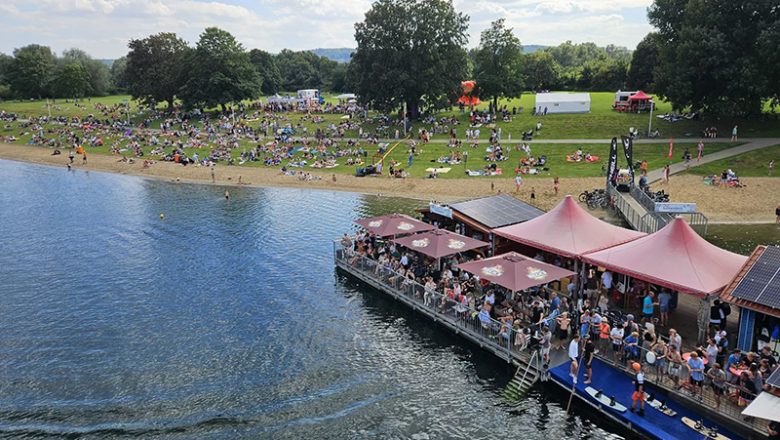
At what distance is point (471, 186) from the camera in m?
53.4

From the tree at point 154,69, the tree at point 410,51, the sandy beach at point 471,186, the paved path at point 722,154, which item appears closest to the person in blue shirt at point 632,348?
the sandy beach at point 471,186

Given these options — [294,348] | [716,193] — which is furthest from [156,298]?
[716,193]

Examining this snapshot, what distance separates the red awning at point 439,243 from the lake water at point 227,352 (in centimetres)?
329

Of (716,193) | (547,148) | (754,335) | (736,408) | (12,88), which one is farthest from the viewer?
(12,88)

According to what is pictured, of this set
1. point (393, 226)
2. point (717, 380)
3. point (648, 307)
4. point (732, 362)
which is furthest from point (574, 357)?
point (393, 226)

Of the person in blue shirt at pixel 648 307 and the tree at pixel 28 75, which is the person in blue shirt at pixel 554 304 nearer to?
the person in blue shirt at pixel 648 307

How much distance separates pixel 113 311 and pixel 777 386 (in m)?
28.3

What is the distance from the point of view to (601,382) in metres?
20.4

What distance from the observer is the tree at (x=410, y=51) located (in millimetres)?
76000

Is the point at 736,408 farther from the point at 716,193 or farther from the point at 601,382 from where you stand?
the point at 716,193

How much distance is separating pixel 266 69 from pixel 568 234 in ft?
405

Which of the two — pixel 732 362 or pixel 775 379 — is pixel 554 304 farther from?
pixel 775 379

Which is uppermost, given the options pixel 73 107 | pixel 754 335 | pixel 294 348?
pixel 73 107

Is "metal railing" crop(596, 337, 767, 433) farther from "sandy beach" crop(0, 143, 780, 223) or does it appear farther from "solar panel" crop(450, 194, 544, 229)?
"sandy beach" crop(0, 143, 780, 223)
